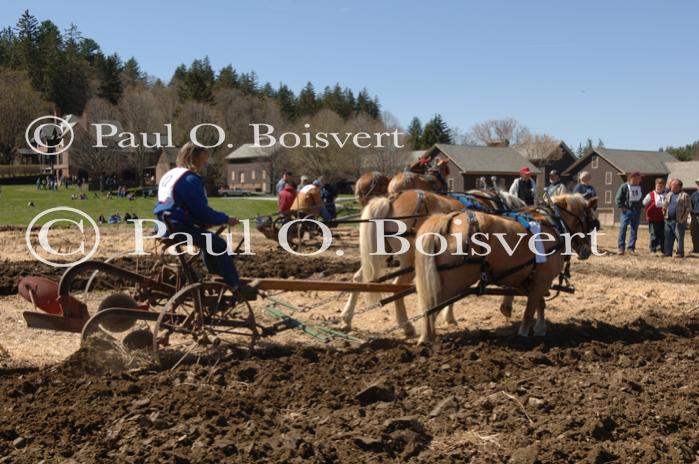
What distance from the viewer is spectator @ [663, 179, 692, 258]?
16.1 metres

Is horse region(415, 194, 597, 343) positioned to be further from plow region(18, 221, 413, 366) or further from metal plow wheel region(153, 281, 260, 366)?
metal plow wheel region(153, 281, 260, 366)

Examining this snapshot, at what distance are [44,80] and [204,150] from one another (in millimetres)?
85877

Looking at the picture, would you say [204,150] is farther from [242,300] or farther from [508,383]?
[508,383]

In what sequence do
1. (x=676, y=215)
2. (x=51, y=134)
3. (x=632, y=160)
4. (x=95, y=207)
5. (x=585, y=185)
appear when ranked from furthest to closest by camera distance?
(x=632, y=160) → (x=51, y=134) → (x=95, y=207) → (x=676, y=215) → (x=585, y=185)

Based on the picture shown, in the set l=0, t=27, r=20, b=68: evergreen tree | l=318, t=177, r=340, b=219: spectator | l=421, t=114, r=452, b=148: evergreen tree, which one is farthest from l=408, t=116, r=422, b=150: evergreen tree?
l=318, t=177, r=340, b=219: spectator

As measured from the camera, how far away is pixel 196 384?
18.6 feet

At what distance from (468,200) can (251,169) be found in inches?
2785

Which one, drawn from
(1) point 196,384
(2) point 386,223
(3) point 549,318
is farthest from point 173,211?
(3) point 549,318

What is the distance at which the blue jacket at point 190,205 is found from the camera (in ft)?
20.6

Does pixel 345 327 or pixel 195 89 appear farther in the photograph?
pixel 195 89

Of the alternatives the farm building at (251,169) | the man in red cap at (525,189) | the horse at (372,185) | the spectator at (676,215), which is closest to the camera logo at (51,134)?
the horse at (372,185)

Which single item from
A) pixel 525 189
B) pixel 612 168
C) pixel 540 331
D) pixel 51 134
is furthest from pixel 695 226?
pixel 612 168

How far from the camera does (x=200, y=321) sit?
253 inches

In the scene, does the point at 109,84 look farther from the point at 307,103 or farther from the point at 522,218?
the point at 522,218
